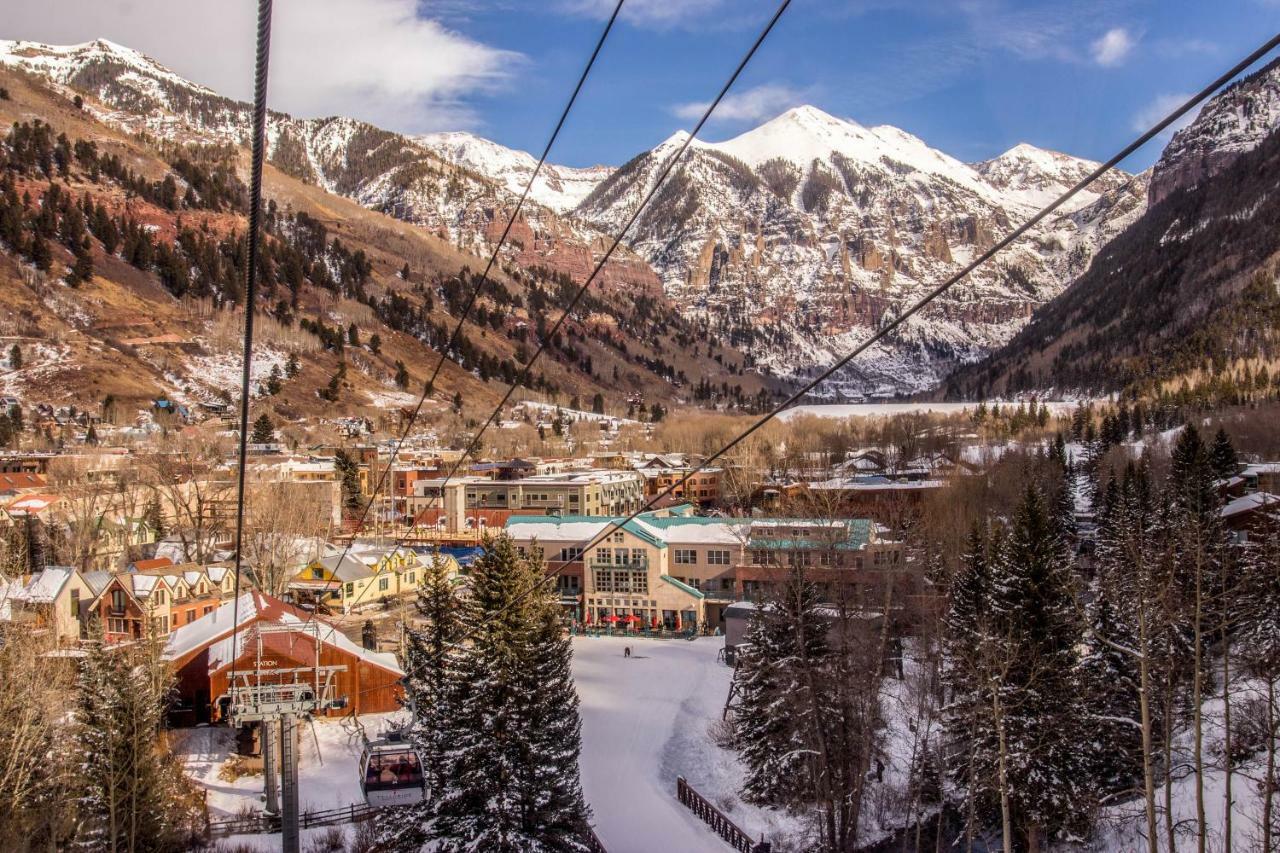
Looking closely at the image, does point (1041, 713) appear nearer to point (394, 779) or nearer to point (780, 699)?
point (780, 699)

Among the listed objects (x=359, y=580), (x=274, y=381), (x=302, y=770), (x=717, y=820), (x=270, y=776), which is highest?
(x=274, y=381)

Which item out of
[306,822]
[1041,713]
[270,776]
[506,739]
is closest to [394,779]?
[506,739]

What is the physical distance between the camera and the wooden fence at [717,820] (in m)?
19.1

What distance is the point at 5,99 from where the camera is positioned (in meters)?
149

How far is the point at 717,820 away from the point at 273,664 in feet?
39.8

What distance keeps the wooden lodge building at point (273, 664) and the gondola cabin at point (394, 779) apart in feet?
21.2

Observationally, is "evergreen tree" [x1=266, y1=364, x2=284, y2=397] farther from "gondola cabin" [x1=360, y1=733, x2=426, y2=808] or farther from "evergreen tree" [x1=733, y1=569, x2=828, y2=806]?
"gondola cabin" [x1=360, y1=733, x2=426, y2=808]

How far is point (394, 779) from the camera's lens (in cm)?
1764

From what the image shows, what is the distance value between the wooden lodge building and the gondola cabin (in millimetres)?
6449

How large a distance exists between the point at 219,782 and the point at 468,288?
17100cm

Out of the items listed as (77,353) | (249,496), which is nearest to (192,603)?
(249,496)

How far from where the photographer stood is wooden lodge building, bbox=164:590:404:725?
24.2 meters

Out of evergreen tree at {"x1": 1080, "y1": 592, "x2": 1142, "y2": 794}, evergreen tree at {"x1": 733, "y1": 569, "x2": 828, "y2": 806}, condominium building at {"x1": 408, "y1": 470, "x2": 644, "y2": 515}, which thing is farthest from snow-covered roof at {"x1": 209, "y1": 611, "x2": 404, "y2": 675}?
condominium building at {"x1": 408, "y1": 470, "x2": 644, "y2": 515}

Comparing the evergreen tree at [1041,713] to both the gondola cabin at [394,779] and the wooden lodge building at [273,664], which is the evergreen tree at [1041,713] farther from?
the wooden lodge building at [273,664]
